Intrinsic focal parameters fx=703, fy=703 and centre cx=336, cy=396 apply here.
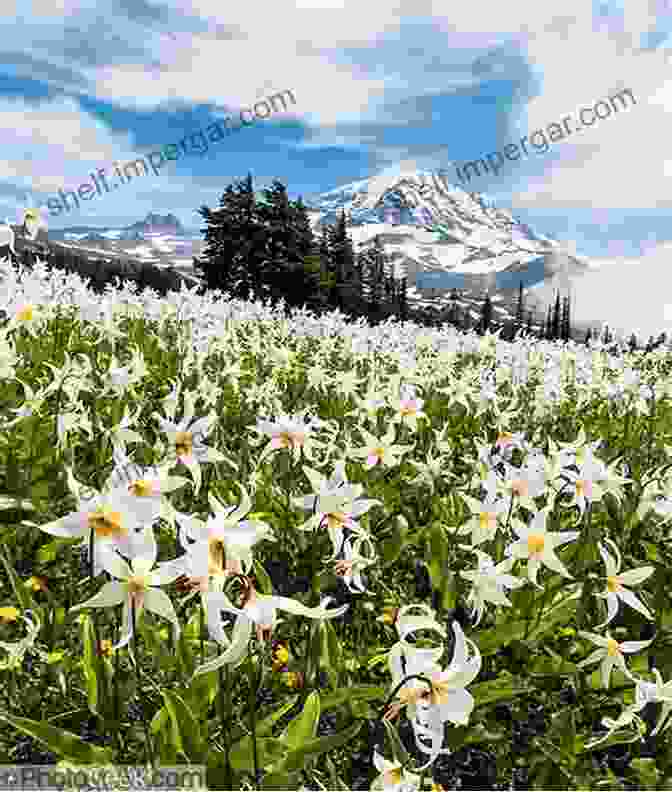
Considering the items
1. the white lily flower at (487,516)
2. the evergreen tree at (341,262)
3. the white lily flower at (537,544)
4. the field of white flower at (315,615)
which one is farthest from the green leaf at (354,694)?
the evergreen tree at (341,262)

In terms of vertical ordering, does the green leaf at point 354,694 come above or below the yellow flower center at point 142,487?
below

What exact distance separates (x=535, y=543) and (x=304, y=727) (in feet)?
3.47

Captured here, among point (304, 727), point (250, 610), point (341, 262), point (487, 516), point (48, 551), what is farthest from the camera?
point (341, 262)

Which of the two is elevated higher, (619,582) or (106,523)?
(106,523)

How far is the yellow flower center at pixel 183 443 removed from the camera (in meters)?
2.52

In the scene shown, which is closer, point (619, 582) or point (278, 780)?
point (278, 780)

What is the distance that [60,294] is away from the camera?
9.29 metres

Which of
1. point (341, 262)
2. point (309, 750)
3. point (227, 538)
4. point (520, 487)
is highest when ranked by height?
point (341, 262)

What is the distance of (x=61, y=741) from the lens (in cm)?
185

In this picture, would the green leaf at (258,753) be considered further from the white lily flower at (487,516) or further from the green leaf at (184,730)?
the white lily flower at (487,516)

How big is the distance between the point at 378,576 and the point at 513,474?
3.66 ft

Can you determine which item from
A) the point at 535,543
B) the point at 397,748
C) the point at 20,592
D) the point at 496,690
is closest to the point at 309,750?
the point at 397,748

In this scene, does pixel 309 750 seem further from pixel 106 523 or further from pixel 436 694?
pixel 106 523

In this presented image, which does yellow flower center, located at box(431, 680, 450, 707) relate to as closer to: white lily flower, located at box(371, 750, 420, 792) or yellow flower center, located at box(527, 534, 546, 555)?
white lily flower, located at box(371, 750, 420, 792)
